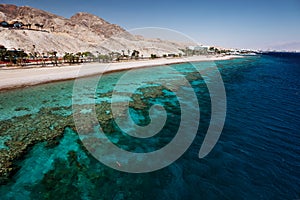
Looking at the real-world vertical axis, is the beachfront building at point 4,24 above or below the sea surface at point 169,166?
above

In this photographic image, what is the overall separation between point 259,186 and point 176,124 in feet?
23.2

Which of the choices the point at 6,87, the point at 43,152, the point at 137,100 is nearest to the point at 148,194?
the point at 43,152

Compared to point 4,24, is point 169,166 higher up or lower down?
lower down

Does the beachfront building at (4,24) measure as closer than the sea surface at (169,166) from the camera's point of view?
No

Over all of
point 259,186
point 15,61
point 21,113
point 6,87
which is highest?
point 15,61

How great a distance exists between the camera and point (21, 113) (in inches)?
591

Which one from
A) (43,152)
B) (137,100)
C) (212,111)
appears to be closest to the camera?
(43,152)

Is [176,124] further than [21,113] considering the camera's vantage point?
No

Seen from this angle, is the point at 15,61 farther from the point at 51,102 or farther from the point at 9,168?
the point at 9,168

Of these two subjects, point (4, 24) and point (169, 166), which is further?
point (4, 24)

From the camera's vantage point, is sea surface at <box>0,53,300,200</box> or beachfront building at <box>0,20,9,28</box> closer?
sea surface at <box>0,53,300,200</box>

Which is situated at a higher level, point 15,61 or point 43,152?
point 15,61

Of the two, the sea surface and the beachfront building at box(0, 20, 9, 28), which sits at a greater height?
the beachfront building at box(0, 20, 9, 28)

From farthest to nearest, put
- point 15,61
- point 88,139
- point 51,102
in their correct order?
point 15,61 → point 51,102 → point 88,139
